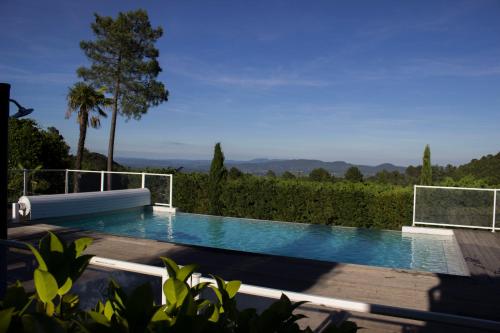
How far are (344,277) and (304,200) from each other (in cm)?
705

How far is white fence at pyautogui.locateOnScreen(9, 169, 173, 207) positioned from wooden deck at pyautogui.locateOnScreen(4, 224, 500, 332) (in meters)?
5.61

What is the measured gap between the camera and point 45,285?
45.9 inches

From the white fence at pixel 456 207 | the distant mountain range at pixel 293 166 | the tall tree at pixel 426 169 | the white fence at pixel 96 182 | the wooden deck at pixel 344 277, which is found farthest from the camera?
the distant mountain range at pixel 293 166

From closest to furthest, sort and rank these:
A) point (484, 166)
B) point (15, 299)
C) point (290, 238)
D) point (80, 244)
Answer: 1. point (15, 299)
2. point (80, 244)
3. point (290, 238)
4. point (484, 166)

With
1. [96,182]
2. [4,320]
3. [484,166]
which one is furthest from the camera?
[484,166]

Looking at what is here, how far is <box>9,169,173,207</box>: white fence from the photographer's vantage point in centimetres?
1324

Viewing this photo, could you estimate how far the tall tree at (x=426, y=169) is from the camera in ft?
41.5

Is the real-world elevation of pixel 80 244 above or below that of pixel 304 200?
above

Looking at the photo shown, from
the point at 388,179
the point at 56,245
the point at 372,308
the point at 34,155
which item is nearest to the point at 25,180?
the point at 34,155

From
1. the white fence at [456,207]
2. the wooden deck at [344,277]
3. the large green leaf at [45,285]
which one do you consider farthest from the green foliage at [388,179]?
the large green leaf at [45,285]

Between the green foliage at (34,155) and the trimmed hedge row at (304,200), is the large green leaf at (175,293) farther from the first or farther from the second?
the green foliage at (34,155)

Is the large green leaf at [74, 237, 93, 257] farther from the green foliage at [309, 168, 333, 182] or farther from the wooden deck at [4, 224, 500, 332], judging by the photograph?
the green foliage at [309, 168, 333, 182]

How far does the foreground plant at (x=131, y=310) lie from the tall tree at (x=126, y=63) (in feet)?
63.8

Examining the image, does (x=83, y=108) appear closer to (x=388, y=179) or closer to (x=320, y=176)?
(x=320, y=176)
